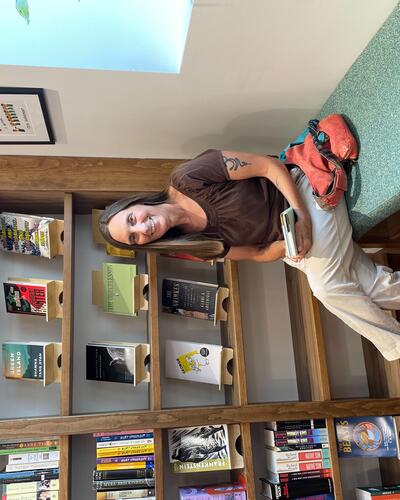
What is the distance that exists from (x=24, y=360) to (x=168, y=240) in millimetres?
875

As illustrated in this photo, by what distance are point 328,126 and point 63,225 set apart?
125 centimetres

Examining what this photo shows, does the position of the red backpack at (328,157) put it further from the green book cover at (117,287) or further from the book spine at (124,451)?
the book spine at (124,451)

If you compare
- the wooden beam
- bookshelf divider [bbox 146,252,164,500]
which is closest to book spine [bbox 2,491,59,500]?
the wooden beam

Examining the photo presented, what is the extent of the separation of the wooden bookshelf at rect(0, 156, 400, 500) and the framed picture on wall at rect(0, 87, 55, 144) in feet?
0.52

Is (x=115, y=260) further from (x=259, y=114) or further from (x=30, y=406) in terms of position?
(x=259, y=114)

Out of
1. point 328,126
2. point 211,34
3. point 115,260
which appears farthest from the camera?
point 115,260

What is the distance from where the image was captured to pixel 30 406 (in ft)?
7.16

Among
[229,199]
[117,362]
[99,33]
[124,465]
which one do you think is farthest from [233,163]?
[124,465]

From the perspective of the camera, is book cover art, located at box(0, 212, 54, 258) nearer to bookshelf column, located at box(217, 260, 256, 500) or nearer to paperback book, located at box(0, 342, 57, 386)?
paperback book, located at box(0, 342, 57, 386)

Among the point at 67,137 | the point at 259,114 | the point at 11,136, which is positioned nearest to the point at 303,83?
the point at 259,114

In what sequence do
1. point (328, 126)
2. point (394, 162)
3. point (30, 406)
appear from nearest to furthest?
1. point (394, 162)
2. point (328, 126)
3. point (30, 406)

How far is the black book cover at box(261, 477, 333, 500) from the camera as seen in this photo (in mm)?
2000

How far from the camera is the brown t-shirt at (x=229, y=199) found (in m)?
1.68

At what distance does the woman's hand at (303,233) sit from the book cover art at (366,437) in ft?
3.08
